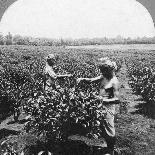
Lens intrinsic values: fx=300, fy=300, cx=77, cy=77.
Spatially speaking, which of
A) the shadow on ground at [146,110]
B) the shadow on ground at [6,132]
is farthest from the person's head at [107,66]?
the shadow on ground at [146,110]

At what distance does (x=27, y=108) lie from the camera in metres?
7.31

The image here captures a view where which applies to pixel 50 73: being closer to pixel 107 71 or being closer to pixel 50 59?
pixel 50 59

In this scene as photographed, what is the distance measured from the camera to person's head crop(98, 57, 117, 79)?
5.58m

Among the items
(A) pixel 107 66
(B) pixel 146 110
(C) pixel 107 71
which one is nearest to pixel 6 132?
(C) pixel 107 71

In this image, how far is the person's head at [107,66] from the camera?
5.58m

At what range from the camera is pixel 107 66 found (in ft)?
18.4

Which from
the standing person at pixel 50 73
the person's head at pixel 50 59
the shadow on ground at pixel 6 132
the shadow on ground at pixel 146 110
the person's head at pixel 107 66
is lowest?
the shadow on ground at pixel 146 110

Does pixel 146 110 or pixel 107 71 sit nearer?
pixel 107 71

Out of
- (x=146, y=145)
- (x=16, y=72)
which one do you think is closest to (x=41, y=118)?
(x=146, y=145)

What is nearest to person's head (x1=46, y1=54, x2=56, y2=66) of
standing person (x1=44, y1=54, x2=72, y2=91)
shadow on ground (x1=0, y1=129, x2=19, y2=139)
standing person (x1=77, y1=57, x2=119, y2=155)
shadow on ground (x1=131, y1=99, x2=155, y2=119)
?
standing person (x1=44, y1=54, x2=72, y2=91)

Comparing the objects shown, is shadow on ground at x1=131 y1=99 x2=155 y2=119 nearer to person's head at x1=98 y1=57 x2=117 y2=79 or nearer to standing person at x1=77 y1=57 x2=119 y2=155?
standing person at x1=77 y1=57 x2=119 y2=155

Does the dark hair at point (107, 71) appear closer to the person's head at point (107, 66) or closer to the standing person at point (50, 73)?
the person's head at point (107, 66)

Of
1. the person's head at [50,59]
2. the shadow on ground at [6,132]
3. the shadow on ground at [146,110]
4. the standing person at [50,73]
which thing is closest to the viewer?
the shadow on ground at [6,132]

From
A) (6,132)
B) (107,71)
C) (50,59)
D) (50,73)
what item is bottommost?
(6,132)
